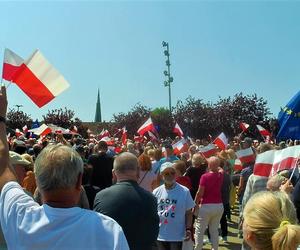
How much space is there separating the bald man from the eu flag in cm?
435

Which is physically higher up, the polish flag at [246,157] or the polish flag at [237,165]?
the polish flag at [246,157]

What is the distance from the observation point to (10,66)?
5.67 m

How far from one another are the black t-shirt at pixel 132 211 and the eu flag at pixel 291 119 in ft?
14.4

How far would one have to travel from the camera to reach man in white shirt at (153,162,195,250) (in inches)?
257

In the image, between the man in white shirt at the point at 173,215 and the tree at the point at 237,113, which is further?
the tree at the point at 237,113

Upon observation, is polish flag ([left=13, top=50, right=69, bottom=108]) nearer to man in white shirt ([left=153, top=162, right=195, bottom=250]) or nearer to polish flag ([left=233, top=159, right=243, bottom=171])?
man in white shirt ([left=153, top=162, right=195, bottom=250])

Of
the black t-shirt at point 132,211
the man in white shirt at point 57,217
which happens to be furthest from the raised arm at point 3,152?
the black t-shirt at point 132,211

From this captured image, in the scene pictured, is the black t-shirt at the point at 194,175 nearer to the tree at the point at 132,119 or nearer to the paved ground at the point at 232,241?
the paved ground at the point at 232,241

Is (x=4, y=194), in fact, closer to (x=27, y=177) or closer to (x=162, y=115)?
(x=27, y=177)

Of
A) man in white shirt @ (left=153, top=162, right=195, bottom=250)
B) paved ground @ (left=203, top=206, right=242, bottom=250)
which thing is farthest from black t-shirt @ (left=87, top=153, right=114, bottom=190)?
man in white shirt @ (left=153, top=162, right=195, bottom=250)

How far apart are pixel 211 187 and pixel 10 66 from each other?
165 inches

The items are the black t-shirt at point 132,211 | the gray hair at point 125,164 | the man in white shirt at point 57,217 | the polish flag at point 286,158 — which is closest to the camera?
the man in white shirt at point 57,217

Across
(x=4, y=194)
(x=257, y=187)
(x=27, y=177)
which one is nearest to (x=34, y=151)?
(x=27, y=177)

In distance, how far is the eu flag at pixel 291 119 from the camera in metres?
7.95
